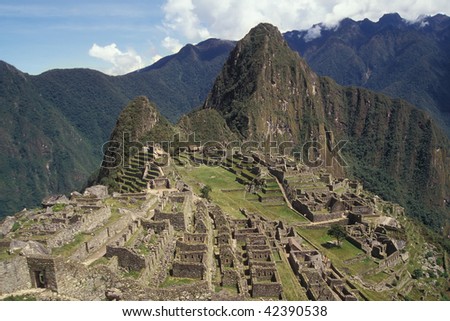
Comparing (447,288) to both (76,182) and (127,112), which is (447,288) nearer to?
(127,112)

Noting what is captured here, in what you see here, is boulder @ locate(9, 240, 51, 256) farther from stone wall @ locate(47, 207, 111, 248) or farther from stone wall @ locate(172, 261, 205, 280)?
stone wall @ locate(172, 261, 205, 280)

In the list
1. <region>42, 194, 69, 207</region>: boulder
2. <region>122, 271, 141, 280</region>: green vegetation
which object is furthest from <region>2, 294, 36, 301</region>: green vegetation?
<region>42, 194, 69, 207</region>: boulder

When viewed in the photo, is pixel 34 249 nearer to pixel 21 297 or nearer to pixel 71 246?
pixel 71 246

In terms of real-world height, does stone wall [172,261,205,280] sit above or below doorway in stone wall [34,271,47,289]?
below

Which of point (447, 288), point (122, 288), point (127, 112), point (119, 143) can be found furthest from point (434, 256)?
point (127, 112)

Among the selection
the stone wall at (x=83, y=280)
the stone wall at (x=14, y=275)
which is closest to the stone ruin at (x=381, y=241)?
the stone wall at (x=83, y=280)

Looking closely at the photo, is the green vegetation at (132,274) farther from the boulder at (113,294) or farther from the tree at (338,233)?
the tree at (338,233)
